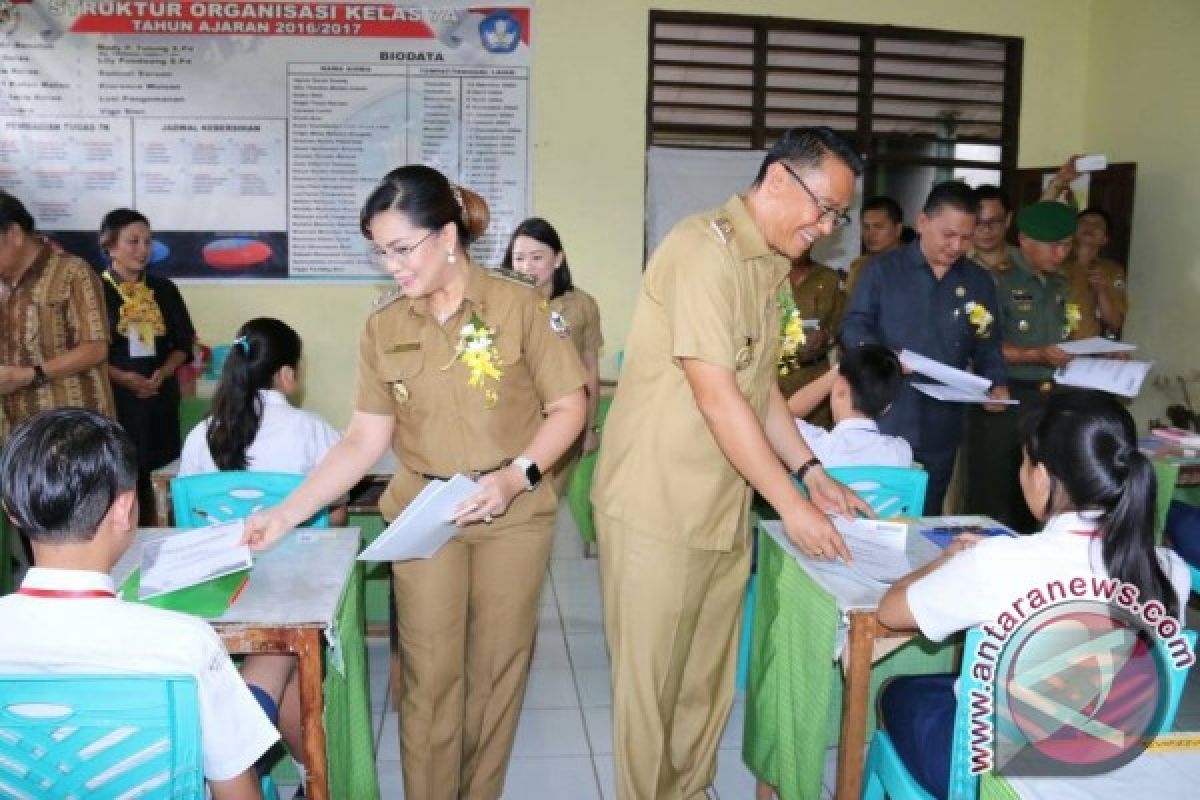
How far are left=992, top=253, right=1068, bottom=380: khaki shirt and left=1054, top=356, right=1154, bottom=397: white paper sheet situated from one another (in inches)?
5.9

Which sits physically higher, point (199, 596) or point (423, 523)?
point (423, 523)

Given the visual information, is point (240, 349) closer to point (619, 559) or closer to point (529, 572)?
point (529, 572)

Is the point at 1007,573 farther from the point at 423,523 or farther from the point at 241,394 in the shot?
the point at 241,394

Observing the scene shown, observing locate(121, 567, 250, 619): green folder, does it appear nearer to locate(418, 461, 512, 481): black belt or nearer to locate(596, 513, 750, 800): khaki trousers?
locate(418, 461, 512, 481): black belt

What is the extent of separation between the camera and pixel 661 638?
6.77 feet

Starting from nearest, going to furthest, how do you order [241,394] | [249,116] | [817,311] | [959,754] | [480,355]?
[959,754] → [480,355] → [241,394] → [817,311] → [249,116]

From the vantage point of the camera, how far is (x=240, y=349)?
280 cm

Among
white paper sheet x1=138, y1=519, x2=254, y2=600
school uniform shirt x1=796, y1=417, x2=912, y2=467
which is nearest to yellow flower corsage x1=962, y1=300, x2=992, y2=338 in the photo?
school uniform shirt x1=796, y1=417, x2=912, y2=467

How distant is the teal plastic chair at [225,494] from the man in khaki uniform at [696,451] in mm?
954

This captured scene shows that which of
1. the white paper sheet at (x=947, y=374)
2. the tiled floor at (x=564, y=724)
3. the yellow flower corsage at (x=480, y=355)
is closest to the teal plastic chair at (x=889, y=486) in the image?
the white paper sheet at (x=947, y=374)

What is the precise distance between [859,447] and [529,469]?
1.16 meters

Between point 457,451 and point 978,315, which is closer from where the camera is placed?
point 457,451

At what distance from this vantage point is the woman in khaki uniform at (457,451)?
2.12 m

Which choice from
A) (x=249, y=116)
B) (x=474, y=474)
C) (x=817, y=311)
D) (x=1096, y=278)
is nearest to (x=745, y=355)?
(x=474, y=474)
